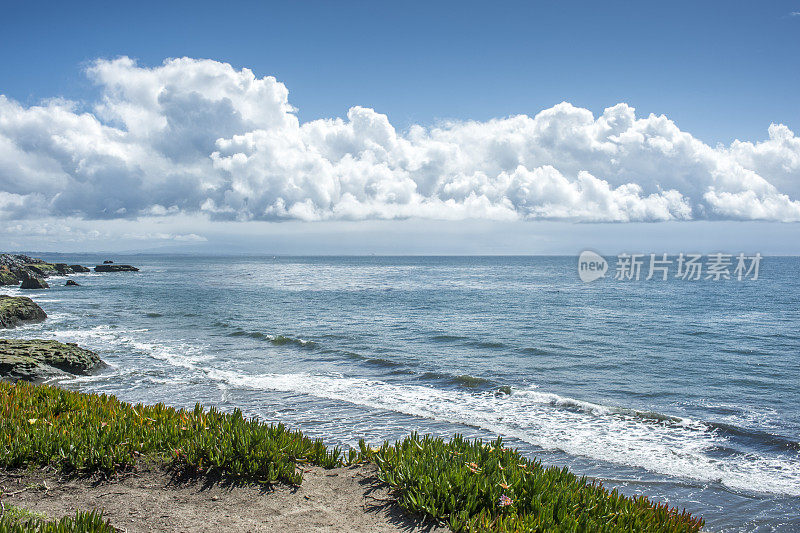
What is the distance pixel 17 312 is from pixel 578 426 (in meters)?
33.4

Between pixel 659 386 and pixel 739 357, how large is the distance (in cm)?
802

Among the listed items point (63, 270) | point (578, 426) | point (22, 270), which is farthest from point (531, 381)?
point (63, 270)

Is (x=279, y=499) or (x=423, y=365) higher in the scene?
(x=279, y=499)

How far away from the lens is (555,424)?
44.7 ft

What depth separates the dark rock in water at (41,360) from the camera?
1670 centimetres

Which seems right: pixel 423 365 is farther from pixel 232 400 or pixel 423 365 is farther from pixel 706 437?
pixel 706 437

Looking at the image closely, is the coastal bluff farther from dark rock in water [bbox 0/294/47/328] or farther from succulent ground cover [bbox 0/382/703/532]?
succulent ground cover [bbox 0/382/703/532]

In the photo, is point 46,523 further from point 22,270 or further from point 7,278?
point 22,270

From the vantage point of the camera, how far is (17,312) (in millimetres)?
31234

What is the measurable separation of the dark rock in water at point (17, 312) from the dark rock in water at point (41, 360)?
45.1 feet

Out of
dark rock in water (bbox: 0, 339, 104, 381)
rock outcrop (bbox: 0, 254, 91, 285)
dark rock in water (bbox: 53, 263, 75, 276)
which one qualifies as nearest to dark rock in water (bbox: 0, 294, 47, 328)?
dark rock in water (bbox: 0, 339, 104, 381)

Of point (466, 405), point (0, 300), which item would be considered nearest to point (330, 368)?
point (466, 405)

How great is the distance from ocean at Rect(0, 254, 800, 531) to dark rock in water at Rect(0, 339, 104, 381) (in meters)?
0.76

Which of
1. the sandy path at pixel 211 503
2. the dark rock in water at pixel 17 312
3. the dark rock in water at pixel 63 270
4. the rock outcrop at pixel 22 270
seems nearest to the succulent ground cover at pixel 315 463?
the sandy path at pixel 211 503
